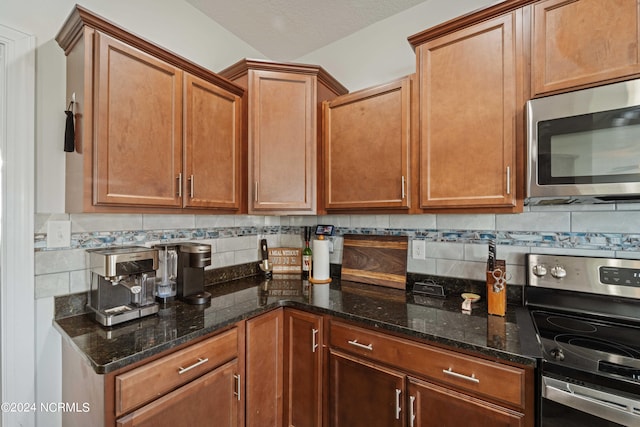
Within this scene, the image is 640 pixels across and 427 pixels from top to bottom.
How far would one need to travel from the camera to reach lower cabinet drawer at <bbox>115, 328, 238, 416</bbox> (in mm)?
1003

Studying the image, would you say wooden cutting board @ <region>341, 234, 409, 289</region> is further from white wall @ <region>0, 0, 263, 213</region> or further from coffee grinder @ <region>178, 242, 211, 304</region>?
white wall @ <region>0, 0, 263, 213</region>

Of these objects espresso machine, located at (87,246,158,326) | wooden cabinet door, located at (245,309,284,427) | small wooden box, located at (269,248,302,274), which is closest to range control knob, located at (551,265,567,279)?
wooden cabinet door, located at (245,309,284,427)

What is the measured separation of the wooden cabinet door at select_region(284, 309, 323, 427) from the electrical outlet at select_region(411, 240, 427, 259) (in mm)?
774

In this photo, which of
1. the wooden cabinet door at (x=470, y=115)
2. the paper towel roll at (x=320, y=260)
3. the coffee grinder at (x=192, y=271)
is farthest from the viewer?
the paper towel roll at (x=320, y=260)

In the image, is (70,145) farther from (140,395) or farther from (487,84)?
(487,84)

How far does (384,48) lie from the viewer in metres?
2.06

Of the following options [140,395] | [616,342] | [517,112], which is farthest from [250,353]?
[517,112]

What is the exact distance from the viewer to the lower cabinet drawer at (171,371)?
1.00 m

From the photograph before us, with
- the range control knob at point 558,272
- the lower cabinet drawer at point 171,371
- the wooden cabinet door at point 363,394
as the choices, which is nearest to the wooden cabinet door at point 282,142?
the lower cabinet drawer at point 171,371

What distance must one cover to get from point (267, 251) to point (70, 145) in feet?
4.46

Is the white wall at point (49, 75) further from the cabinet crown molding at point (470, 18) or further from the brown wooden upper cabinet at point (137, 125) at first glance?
the cabinet crown molding at point (470, 18)

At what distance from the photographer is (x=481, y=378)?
42.6 inches

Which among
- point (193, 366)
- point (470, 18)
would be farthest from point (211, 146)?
Result: point (470, 18)

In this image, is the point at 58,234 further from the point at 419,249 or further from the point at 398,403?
the point at 419,249
